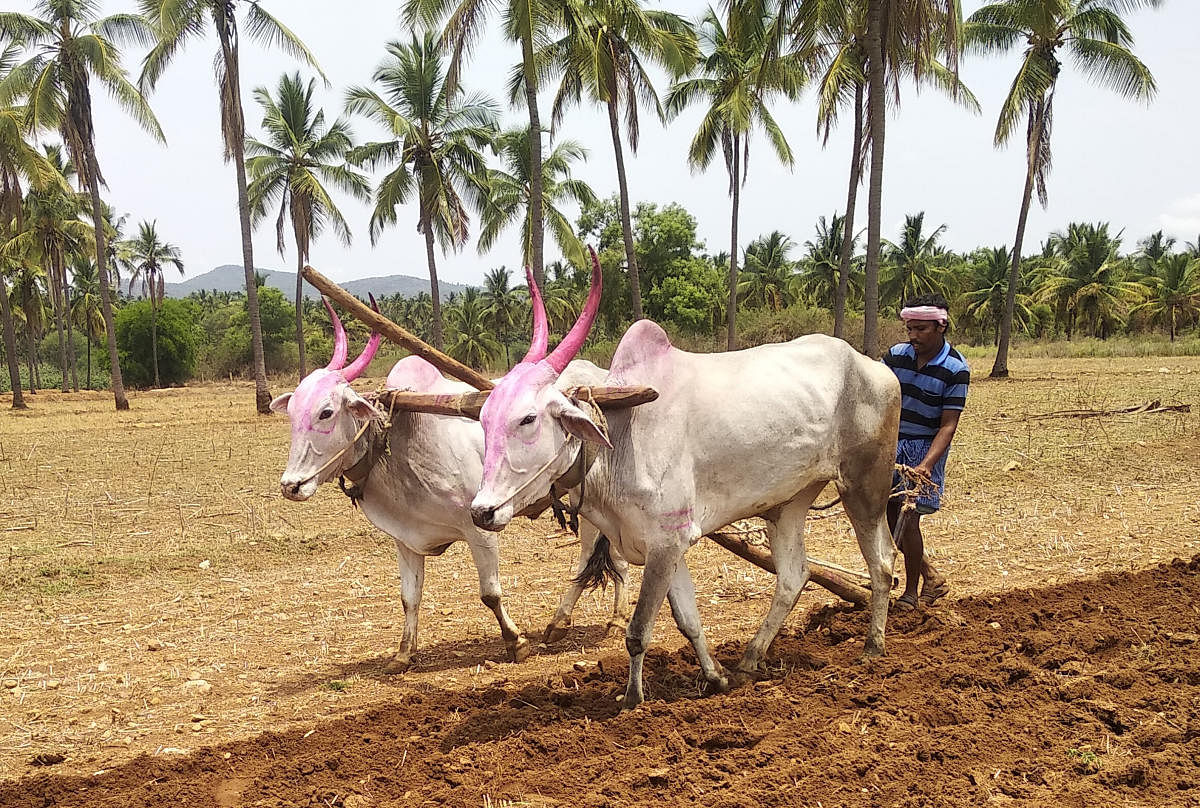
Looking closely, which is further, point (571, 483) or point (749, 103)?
point (749, 103)

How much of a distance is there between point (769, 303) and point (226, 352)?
35.7 m

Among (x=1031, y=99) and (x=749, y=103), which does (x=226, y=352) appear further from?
(x=1031, y=99)

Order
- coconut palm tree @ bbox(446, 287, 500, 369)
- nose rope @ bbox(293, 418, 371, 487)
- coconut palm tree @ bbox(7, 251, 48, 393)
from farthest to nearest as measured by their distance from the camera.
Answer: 1. coconut palm tree @ bbox(446, 287, 500, 369)
2. coconut palm tree @ bbox(7, 251, 48, 393)
3. nose rope @ bbox(293, 418, 371, 487)

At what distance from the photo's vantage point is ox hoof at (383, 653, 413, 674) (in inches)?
218

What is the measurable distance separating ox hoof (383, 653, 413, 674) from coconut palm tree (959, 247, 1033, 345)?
50.7 m

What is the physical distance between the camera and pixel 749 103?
25609mm

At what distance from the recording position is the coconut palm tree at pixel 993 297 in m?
51.5

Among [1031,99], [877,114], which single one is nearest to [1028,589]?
[877,114]

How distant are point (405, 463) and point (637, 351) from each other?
1802 mm

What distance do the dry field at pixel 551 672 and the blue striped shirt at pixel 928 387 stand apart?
1.21 meters

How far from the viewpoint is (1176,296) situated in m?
48.7

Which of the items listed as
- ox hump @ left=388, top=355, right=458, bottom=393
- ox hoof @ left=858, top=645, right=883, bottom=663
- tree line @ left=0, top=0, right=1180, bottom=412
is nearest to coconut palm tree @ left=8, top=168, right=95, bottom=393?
tree line @ left=0, top=0, right=1180, bottom=412

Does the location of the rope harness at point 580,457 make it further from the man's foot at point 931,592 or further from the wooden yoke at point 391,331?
the man's foot at point 931,592

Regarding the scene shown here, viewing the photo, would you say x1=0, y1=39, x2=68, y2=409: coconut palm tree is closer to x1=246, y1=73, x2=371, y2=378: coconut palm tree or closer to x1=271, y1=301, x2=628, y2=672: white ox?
x1=246, y1=73, x2=371, y2=378: coconut palm tree
